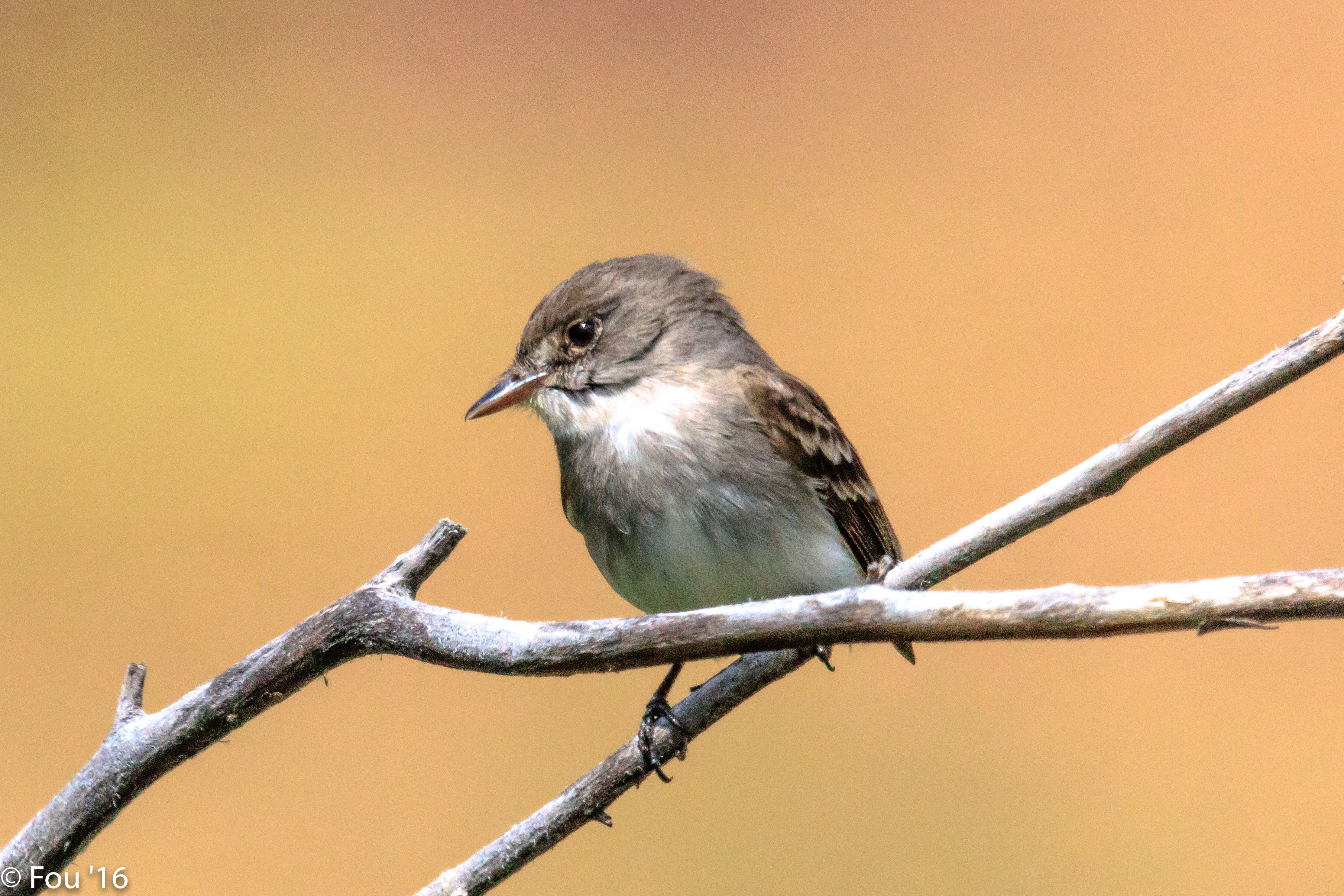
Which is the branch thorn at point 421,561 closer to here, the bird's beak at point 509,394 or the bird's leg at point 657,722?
the bird's leg at point 657,722

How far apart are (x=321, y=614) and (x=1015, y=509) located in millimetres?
795

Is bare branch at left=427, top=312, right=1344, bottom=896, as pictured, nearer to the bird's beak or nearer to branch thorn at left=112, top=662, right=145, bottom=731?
branch thorn at left=112, top=662, right=145, bottom=731

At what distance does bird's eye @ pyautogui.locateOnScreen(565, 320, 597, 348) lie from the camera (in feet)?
6.13

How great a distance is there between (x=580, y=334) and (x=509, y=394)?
0.16 metres

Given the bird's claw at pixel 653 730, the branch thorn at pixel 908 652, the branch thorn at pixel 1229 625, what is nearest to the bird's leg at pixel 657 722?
the bird's claw at pixel 653 730

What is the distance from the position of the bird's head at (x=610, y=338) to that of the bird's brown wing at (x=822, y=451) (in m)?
0.09

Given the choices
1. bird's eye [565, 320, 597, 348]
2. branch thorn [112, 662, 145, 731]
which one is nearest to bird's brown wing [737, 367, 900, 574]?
bird's eye [565, 320, 597, 348]

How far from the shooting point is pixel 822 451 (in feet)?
6.27

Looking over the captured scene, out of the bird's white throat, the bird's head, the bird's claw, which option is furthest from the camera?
the bird's head

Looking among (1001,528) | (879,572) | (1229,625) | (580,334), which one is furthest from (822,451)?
(1229,625)

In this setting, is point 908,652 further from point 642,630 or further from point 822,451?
point 642,630

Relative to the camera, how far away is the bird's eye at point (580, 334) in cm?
187

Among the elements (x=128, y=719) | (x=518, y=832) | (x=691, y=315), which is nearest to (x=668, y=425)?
(x=691, y=315)

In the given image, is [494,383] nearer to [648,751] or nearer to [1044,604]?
[648,751]
